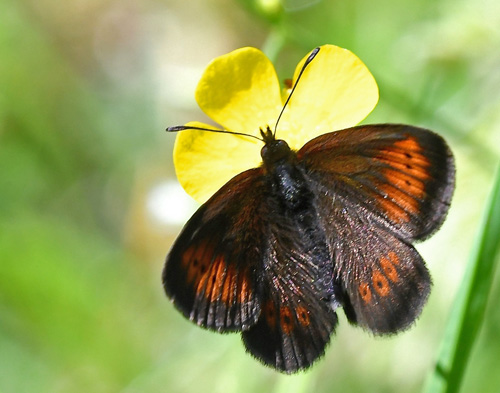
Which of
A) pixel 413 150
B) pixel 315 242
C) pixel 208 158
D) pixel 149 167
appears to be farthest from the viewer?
pixel 149 167

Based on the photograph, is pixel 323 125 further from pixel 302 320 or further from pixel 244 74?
pixel 302 320

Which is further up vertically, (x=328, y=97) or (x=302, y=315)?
(x=328, y=97)

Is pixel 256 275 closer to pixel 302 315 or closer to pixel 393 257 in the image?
pixel 302 315

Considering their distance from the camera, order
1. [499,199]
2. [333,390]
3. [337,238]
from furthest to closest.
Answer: [333,390] → [337,238] → [499,199]

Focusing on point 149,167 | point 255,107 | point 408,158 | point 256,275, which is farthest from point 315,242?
point 149,167

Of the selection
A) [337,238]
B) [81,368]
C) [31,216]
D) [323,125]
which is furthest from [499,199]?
[31,216]

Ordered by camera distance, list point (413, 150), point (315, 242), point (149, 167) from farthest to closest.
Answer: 1. point (149, 167)
2. point (315, 242)
3. point (413, 150)
